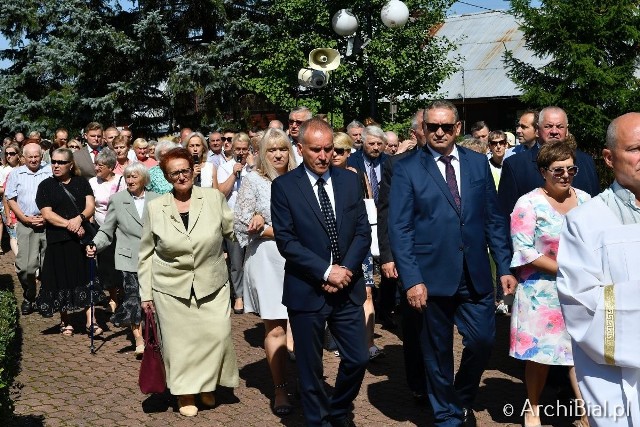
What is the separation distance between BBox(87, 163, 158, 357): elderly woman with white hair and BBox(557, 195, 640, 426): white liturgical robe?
5.44 meters

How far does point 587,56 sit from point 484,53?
11605mm

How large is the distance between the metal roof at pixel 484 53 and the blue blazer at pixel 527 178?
904 inches

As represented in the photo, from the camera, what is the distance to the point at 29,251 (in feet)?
33.4

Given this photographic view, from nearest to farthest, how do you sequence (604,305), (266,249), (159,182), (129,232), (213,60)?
(604,305) → (266,249) → (129,232) → (159,182) → (213,60)

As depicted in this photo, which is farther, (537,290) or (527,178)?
(527,178)

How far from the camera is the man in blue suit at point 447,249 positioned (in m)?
5.54

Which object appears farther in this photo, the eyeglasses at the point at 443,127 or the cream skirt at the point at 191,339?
the cream skirt at the point at 191,339

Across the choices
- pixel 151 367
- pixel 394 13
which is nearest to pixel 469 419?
pixel 151 367

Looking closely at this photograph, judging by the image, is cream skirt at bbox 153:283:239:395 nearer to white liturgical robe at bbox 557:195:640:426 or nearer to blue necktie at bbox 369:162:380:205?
blue necktie at bbox 369:162:380:205

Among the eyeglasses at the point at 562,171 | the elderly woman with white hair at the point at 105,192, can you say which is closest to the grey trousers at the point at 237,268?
the elderly woman with white hair at the point at 105,192

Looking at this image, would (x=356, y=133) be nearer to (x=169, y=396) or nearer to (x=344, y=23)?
(x=169, y=396)

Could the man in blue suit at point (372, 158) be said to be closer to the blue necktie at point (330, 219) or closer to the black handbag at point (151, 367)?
the black handbag at point (151, 367)

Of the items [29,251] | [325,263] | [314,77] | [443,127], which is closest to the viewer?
[325,263]

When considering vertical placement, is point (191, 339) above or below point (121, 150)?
below
